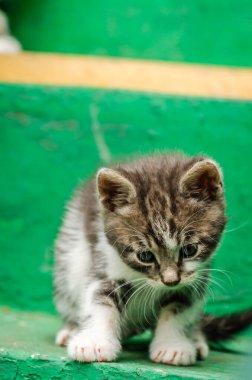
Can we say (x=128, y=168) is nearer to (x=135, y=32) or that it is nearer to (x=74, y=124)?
(x=74, y=124)

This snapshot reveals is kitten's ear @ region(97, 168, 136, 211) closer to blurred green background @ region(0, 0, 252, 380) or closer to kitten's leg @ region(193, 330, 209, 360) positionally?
kitten's leg @ region(193, 330, 209, 360)

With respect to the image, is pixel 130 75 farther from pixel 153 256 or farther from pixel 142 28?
pixel 153 256

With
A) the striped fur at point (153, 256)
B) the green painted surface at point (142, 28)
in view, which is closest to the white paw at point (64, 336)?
the striped fur at point (153, 256)

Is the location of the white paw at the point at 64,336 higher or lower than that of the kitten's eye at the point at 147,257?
lower

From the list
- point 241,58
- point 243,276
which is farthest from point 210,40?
point 243,276

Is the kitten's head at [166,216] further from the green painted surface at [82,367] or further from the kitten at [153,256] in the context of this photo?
the green painted surface at [82,367]

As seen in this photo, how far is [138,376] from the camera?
2.79 metres

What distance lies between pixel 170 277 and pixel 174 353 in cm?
33

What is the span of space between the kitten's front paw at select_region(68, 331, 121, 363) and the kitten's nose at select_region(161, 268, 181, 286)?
316mm

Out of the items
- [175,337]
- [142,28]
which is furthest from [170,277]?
[142,28]

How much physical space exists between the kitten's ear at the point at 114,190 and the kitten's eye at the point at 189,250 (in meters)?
0.27

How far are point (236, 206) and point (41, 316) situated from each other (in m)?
1.12

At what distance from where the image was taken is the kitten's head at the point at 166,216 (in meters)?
2.86

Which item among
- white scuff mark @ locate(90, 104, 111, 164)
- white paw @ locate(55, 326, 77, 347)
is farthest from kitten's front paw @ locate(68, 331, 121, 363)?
white scuff mark @ locate(90, 104, 111, 164)
